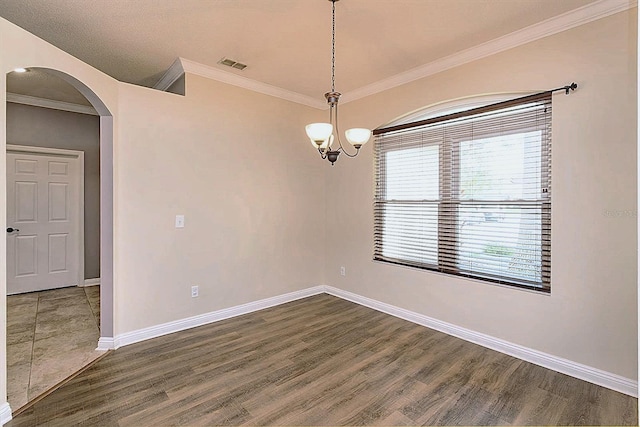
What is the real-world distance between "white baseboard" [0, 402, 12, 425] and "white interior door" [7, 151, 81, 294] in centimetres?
357

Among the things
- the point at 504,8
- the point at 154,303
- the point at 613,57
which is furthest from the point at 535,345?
the point at 154,303

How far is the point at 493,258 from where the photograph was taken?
3078 millimetres

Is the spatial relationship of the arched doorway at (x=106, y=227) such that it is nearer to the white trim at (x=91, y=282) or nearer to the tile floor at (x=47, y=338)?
the tile floor at (x=47, y=338)

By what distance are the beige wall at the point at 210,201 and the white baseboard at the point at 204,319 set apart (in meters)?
0.06

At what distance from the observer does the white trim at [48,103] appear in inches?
176

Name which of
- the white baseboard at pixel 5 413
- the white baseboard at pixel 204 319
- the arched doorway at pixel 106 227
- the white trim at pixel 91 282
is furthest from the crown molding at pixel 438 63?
the white trim at pixel 91 282

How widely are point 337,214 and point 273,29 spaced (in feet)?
8.30

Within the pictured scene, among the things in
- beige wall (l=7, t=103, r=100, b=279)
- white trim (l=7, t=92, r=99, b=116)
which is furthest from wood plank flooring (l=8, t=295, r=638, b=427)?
white trim (l=7, t=92, r=99, b=116)

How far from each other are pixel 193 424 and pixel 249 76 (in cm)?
337

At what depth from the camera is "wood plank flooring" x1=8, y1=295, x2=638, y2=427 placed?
2.06 meters

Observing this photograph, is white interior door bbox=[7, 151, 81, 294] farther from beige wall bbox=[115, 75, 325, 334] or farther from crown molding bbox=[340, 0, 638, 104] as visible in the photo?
crown molding bbox=[340, 0, 638, 104]

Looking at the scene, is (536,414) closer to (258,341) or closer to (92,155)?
(258,341)

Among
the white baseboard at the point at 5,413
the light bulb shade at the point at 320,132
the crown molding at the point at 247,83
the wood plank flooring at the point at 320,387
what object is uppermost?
the crown molding at the point at 247,83

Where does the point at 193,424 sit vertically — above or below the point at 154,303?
below
